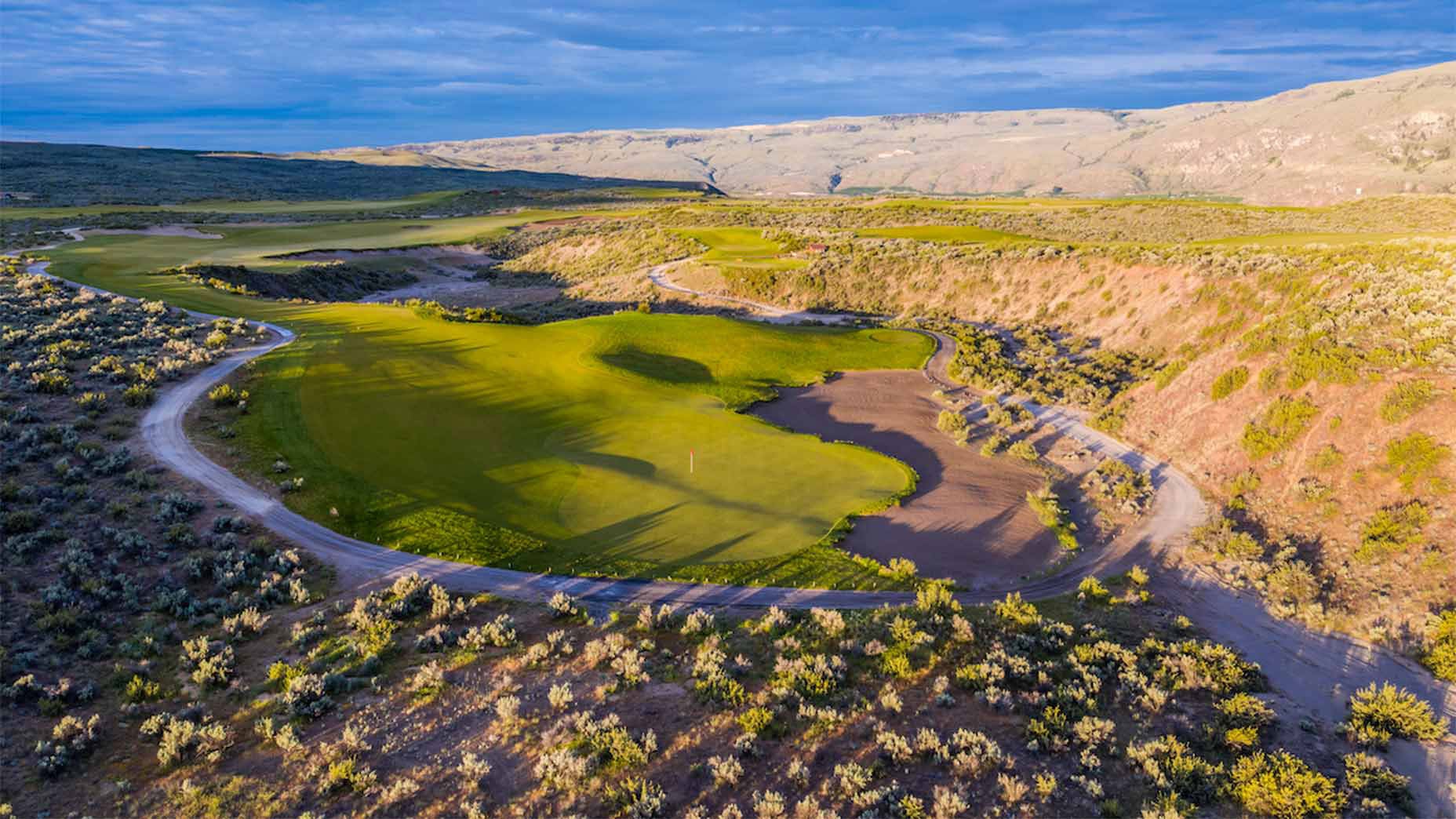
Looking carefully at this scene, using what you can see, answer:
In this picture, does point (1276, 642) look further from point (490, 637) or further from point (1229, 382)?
point (490, 637)

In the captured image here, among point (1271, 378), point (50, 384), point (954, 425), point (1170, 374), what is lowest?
point (954, 425)

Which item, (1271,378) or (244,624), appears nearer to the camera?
(244,624)

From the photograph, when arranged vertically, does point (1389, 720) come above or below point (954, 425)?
below

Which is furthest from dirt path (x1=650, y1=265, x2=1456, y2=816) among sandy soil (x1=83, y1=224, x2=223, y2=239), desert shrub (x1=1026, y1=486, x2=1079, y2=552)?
sandy soil (x1=83, y1=224, x2=223, y2=239)

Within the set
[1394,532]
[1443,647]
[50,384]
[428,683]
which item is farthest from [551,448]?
[1394,532]

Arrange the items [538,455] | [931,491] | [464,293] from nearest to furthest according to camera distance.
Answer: [538,455] < [931,491] < [464,293]

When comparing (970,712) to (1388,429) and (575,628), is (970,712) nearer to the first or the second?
(575,628)
